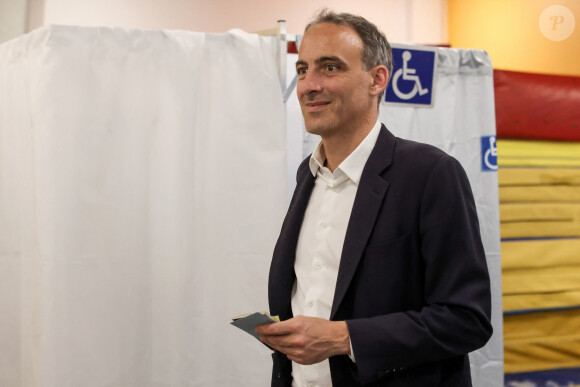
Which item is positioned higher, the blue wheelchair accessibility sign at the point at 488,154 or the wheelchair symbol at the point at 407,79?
the wheelchair symbol at the point at 407,79

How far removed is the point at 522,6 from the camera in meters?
3.62

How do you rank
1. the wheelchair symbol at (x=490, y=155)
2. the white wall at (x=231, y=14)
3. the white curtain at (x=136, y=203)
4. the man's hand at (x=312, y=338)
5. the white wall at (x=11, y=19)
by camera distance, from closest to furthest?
the man's hand at (x=312, y=338), the white curtain at (x=136, y=203), the wheelchair symbol at (x=490, y=155), the white wall at (x=11, y=19), the white wall at (x=231, y=14)

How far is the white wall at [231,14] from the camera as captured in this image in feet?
11.9

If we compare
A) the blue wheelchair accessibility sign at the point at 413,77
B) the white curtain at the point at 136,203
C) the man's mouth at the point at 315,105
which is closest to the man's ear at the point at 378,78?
the man's mouth at the point at 315,105

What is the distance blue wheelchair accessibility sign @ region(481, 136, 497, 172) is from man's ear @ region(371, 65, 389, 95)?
1.42 metres

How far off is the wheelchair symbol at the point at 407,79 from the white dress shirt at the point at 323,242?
1230mm

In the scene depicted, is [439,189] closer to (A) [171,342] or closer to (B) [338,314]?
(B) [338,314]

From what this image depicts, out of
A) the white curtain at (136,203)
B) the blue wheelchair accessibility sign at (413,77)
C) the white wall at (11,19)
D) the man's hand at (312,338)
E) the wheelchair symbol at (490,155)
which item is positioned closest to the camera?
the man's hand at (312,338)

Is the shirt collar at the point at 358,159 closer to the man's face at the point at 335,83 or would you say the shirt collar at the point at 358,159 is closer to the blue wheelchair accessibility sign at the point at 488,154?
the man's face at the point at 335,83

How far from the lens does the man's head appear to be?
3.62 ft

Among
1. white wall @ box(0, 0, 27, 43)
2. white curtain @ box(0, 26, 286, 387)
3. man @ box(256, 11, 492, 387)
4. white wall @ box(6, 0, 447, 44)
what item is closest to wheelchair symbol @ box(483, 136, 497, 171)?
white curtain @ box(0, 26, 286, 387)

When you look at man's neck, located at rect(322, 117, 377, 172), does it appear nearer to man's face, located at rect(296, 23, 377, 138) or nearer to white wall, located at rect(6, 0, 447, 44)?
man's face, located at rect(296, 23, 377, 138)

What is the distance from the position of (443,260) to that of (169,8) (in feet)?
10.8

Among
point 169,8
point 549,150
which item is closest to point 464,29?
point 549,150
